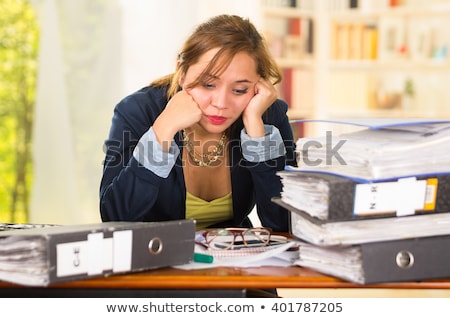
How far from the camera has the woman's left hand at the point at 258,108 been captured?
1.76 metres

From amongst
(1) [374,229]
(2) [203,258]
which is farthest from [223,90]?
(1) [374,229]

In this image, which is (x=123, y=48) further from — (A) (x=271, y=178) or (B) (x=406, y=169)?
(B) (x=406, y=169)

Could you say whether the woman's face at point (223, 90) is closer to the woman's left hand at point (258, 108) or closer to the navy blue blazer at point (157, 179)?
the woman's left hand at point (258, 108)

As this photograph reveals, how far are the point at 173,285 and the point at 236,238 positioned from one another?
1.12 feet

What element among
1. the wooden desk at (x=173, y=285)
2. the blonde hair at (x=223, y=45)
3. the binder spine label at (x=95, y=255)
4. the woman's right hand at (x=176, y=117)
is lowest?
the wooden desk at (x=173, y=285)

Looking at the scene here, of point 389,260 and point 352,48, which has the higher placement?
point 352,48

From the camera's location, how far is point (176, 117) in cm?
160

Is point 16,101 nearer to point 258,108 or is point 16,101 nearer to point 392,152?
point 258,108

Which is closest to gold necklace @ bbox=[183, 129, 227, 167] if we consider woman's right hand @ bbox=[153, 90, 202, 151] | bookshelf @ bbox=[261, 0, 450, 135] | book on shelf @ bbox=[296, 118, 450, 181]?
woman's right hand @ bbox=[153, 90, 202, 151]

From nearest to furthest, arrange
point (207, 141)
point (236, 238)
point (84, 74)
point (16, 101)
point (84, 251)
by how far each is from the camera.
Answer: point (84, 251), point (236, 238), point (207, 141), point (84, 74), point (16, 101)

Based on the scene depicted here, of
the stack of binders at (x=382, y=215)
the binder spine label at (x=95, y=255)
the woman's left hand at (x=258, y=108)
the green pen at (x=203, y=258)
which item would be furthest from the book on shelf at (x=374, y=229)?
→ the woman's left hand at (x=258, y=108)

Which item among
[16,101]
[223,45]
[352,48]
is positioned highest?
[352,48]

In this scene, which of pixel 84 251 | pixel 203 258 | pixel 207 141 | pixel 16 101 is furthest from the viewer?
pixel 16 101
